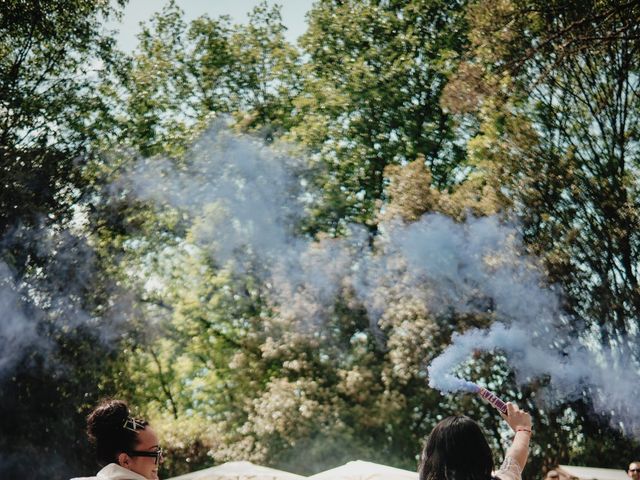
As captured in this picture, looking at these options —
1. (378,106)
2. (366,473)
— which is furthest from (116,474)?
(378,106)

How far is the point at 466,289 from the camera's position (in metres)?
13.8

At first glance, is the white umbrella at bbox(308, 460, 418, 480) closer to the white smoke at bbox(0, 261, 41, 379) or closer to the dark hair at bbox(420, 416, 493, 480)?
the dark hair at bbox(420, 416, 493, 480)

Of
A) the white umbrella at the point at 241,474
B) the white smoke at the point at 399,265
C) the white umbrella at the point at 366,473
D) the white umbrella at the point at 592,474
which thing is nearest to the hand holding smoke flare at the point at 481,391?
the white umbrella at the point at 366,473

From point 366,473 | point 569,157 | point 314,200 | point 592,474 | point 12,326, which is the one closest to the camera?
point 366,473

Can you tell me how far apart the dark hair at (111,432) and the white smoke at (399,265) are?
25.8 feet

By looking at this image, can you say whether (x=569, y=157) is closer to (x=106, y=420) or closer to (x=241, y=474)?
(x=241, y=474)

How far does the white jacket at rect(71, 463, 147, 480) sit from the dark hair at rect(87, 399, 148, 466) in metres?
0.07

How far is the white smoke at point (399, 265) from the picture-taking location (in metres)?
12.8

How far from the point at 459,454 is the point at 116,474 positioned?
1.22 metres

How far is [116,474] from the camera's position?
271cm

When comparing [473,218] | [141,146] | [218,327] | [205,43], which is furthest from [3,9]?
[473,218]

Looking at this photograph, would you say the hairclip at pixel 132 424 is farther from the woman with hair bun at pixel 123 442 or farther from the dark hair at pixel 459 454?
the dark hair at pixel 459 454

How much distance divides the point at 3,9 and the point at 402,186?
34.1 ft

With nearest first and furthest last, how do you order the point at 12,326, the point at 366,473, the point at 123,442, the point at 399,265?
the point at 123,442 → the point at 366,473 → the point at 399,265 → the point at 12,326
